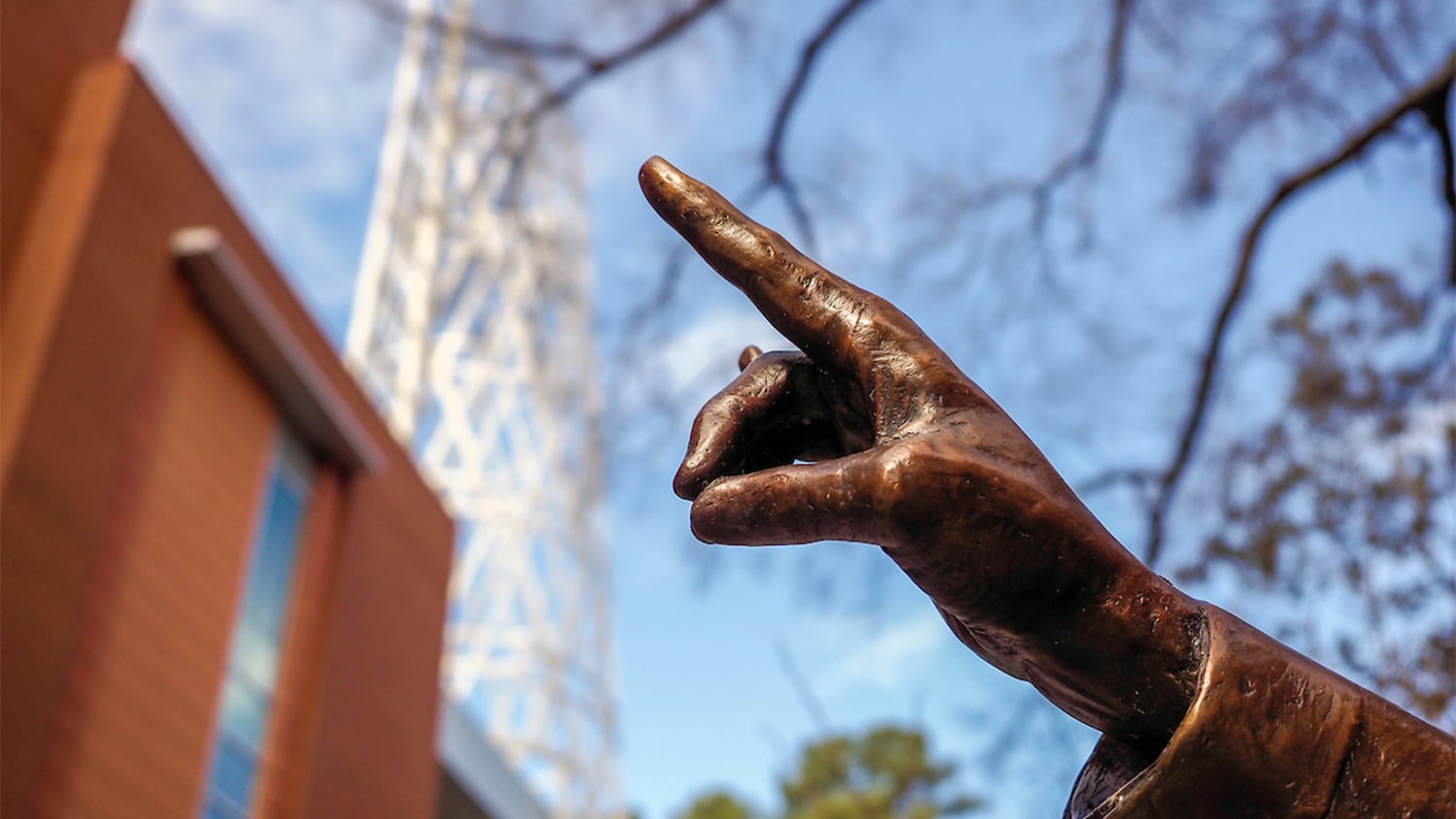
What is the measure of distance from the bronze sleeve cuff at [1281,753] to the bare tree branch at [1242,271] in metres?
4.10

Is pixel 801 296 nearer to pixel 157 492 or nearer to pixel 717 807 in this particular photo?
pixel 157 492

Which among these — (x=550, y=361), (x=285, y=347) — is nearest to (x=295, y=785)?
(x=285, y=347)

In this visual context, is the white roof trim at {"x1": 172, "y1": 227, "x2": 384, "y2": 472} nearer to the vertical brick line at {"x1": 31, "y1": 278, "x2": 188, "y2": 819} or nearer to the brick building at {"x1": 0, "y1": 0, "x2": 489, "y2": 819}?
the brick building at {"x1": 0, "y1": 0, "x2": 489, "y2": 819}

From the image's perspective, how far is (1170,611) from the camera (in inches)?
48.8

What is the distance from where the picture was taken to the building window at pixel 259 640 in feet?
26.6

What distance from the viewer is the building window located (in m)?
8.10

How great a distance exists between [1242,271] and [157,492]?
601 cm

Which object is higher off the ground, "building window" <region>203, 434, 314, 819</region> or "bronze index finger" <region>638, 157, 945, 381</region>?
"building window" <region>203, 434, 314, 819</region>

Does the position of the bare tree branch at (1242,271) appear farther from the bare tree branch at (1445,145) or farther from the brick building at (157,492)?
the brick building at (157,492)

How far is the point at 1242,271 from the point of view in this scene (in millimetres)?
5434

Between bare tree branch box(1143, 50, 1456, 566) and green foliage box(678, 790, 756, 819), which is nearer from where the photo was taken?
bare tree branch box(1143, 50, 1456, 566)

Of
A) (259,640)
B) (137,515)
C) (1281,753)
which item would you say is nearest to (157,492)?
(137,515)

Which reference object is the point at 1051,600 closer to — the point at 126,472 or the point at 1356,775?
the point at 1356,775

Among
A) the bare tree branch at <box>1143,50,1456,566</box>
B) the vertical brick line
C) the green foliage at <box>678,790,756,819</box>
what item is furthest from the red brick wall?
the green foliage at <box>678,790,756,819</box>
